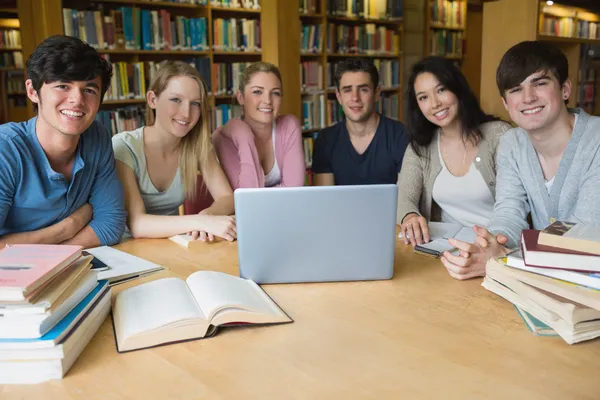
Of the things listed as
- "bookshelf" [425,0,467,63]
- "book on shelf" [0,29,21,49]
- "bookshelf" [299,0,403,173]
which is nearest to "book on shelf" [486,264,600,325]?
"bookshelf" [299,0,403,173]

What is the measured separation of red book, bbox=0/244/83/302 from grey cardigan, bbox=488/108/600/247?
125 centimetres

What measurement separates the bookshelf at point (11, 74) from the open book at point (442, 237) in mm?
5809

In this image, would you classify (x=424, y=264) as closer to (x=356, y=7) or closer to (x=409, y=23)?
(x=356, y=7)

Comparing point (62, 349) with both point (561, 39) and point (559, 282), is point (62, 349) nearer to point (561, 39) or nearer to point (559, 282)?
point (559, 282)

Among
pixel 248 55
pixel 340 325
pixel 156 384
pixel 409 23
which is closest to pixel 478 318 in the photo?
pixel 340 325

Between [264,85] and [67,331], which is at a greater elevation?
[264,85]

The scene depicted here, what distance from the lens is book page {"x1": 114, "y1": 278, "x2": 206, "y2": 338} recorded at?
1006mm

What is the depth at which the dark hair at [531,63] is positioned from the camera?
5.40 feet

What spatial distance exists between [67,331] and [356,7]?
16.0 feet

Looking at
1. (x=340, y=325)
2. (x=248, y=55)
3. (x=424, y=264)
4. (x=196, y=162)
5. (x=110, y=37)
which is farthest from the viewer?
(x=248, y=55)

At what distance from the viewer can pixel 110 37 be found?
12.6 ft

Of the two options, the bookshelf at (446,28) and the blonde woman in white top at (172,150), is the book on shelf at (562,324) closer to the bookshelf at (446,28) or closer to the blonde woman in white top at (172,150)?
the blonde woman in white top at (172,150)

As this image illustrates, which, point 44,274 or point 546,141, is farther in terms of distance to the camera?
point 546,141

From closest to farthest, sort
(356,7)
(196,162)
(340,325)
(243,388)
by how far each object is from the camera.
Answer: (243,388), (340,325), (196,162), (356,7)
